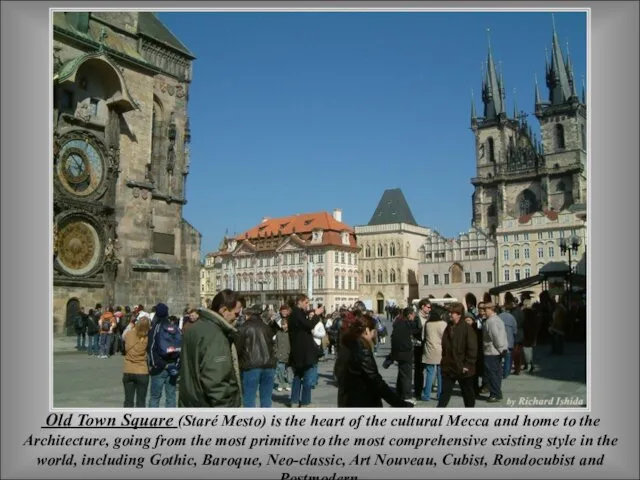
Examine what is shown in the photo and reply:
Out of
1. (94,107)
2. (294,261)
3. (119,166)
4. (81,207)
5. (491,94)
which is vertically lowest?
(294,261)

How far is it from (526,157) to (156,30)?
7432 centimetres

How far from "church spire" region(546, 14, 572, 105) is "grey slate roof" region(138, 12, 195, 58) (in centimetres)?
7478

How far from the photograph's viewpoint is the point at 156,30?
2491 cm

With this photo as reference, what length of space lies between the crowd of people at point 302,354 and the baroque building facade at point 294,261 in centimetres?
6359

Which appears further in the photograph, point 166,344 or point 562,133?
point 562,133

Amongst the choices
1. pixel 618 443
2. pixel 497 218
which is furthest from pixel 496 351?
pixel 497 218

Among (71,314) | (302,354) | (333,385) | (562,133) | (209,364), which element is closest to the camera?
(209,364)

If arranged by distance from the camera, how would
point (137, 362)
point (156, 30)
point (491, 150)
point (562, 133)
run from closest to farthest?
point (137, 362)
point (156, 30)
point (562, 133)
point (491, 150)

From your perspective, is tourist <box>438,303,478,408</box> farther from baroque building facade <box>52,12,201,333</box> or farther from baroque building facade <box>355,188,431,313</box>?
baroque building facade <box>355,188,431,313</box>

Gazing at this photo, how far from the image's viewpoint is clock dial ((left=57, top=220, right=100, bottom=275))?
1945cm

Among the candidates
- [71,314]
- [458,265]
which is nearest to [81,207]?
[71,314]

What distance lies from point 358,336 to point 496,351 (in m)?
4.87

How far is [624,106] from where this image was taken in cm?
791

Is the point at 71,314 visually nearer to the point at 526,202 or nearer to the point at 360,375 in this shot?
the point at 360,375
